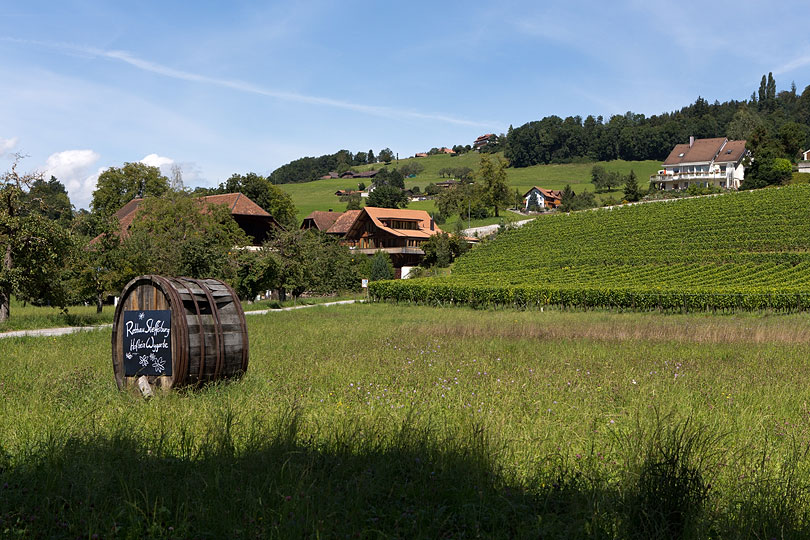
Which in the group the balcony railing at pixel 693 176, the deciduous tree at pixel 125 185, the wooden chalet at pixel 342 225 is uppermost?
the balcony railing at pixel 693 176

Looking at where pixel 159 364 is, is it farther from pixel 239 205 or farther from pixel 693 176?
pixel 693 176

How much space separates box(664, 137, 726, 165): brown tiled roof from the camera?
394ft

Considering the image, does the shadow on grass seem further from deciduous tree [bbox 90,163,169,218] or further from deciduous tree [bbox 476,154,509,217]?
deciduous tree [bbox 476,154,509,217]

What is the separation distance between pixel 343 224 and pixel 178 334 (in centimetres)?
7746

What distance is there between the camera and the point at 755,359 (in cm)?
1228

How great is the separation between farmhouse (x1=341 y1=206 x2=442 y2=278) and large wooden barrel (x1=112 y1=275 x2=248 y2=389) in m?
66.4

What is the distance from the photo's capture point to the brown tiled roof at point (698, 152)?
120125 mm

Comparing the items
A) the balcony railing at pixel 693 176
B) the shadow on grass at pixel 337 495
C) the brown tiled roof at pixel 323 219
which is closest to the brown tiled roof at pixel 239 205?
the brown tiled roof at pixel 323 219

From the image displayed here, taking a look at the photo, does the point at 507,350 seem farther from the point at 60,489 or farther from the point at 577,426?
the point at 60,489

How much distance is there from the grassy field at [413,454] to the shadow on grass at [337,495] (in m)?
0.02

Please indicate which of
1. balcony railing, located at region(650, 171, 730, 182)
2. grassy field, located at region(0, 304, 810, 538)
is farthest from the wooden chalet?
grassy field, located at region(0, 304, 810, 538)

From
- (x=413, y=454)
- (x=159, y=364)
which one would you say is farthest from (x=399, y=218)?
(x=413, y=454)

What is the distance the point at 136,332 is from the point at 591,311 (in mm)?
26255

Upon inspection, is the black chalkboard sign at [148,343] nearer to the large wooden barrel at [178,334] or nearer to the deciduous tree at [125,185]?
the large wooden barrel at [178,334]
